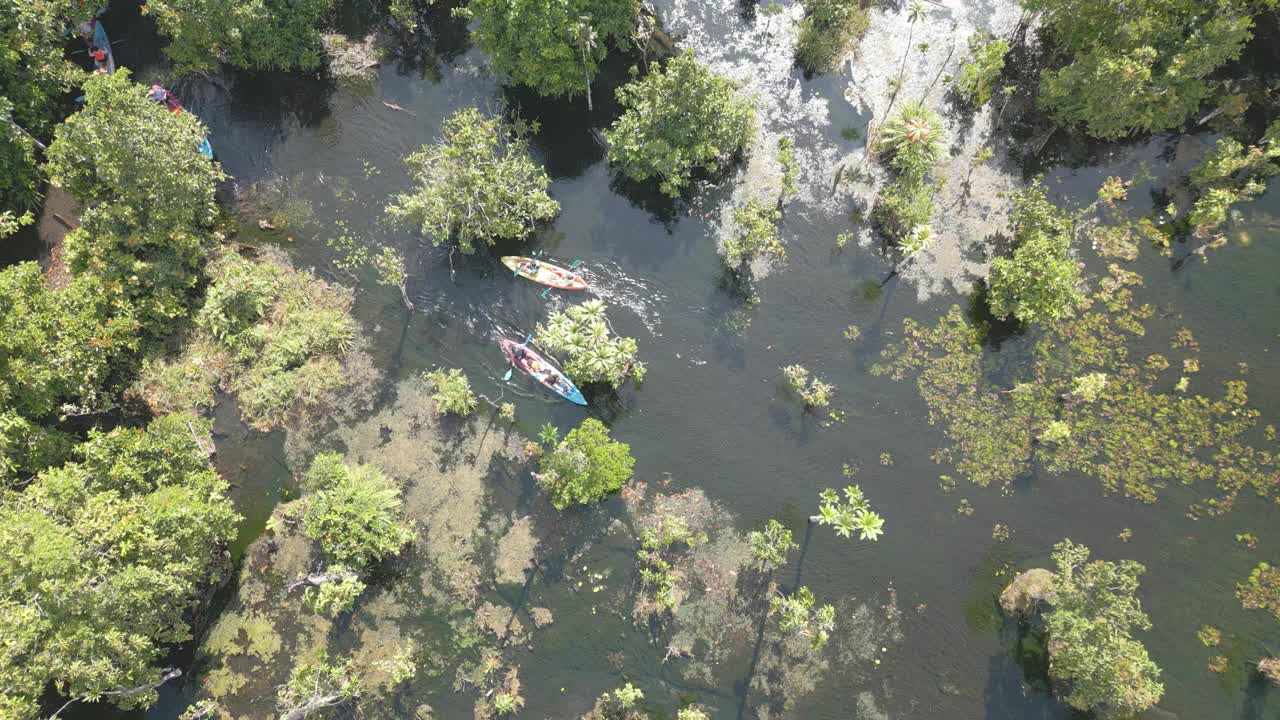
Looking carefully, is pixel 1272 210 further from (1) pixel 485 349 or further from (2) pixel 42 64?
(2) pixel 42 64

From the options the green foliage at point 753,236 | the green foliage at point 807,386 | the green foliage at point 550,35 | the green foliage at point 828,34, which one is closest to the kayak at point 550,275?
the green foliage at point 753,236

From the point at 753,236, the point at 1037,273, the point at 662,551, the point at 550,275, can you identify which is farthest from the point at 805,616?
the point at 550,275

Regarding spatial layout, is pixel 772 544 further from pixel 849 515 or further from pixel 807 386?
pixel 807 386

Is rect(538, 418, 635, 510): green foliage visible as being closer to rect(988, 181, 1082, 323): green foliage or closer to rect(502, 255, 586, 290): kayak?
rect(502, 255, 586, 290): kayak

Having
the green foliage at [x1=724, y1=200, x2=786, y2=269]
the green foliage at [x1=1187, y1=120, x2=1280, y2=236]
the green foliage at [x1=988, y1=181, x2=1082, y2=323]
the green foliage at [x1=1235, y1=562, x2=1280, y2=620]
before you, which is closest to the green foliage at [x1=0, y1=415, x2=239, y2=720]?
the green foliage at [x1=724, y1=200, x2=786, y2=269]

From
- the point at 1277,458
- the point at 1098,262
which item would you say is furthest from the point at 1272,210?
the point at 1277,458

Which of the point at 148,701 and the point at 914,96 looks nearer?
the point at 148,701
